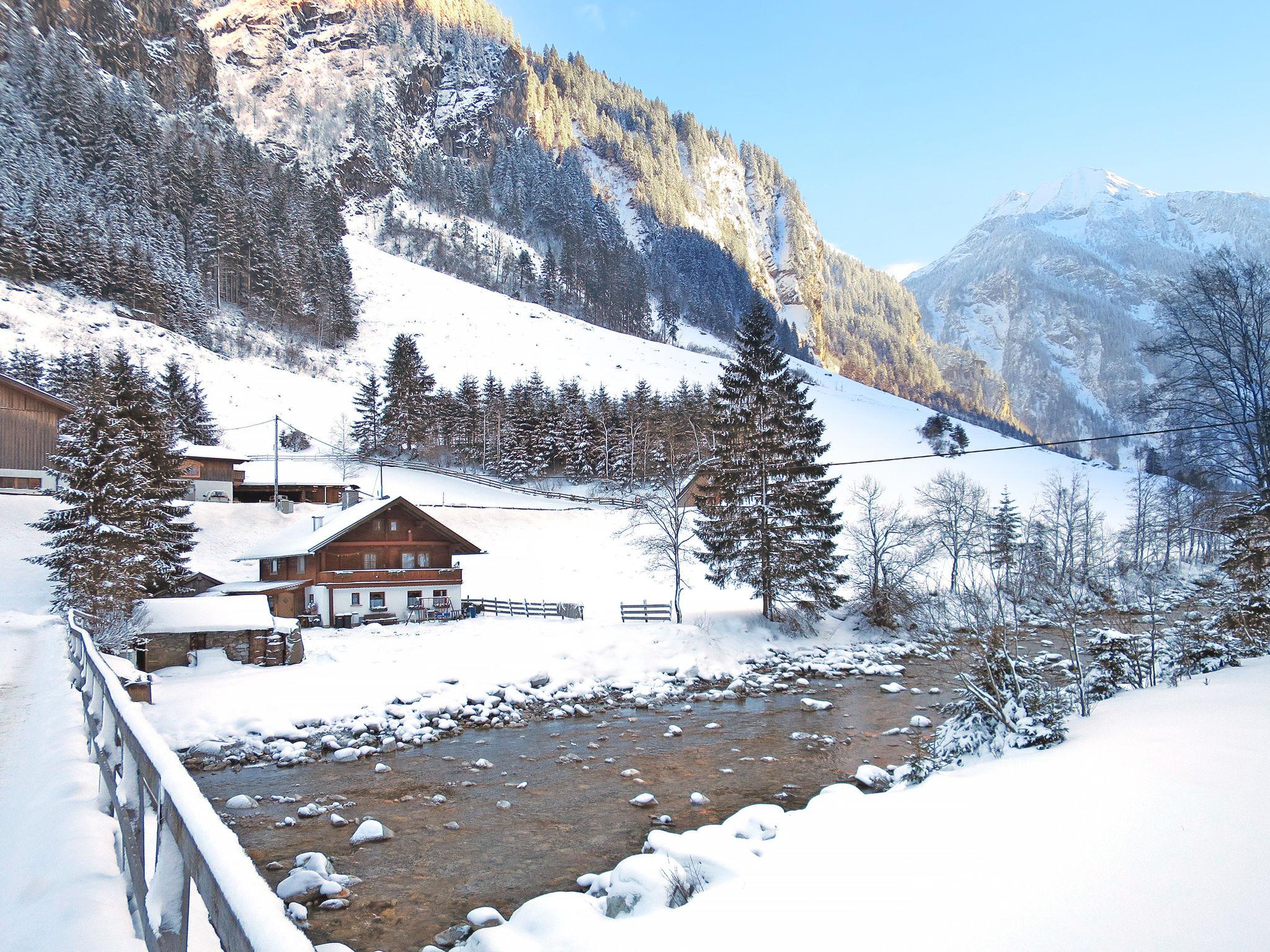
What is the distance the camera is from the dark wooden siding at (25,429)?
129 feet

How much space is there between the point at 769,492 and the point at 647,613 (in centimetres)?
838

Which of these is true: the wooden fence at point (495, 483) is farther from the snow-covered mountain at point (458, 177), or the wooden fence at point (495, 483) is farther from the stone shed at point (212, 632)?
the snow-covered mountain at point (458, 177)

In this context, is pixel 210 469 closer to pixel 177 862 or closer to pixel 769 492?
pixel 769 492

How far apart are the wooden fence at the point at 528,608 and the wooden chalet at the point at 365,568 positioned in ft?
4.82

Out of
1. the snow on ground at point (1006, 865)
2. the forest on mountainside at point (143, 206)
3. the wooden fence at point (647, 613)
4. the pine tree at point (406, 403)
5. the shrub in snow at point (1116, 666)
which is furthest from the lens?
the forest on mountainside at point (143, 206)

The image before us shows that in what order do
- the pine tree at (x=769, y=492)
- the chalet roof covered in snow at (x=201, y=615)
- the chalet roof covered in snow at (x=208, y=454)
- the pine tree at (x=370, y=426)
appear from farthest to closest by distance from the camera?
the pine tree at (x=370, y=426) → the chalet roof covered in snow at (x=208, y=454) → the pine tree at (x=769, y=492) → the chalet roof covered in snow at (x=201, y=615)

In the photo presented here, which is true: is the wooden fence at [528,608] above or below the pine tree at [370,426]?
below

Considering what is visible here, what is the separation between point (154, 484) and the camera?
28.5m

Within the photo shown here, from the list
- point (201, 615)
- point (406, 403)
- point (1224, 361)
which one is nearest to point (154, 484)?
point (201, 615)

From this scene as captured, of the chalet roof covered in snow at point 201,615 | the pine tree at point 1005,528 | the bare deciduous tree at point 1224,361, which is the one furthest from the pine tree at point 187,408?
the bare deciduous tree at point 1224,361

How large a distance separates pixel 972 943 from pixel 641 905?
14.5 ft

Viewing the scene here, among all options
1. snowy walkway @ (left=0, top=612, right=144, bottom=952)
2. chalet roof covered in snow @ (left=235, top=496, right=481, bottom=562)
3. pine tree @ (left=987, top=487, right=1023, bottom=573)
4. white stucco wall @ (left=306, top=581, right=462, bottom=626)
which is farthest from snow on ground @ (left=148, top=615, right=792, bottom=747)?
pine tree @ (left=987, top=487, right=1023, bottom=573)

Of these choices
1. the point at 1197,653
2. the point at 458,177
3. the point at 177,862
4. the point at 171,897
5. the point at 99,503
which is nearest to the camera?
the point at 171,897

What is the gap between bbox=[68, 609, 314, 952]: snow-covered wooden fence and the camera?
182 centimetres
